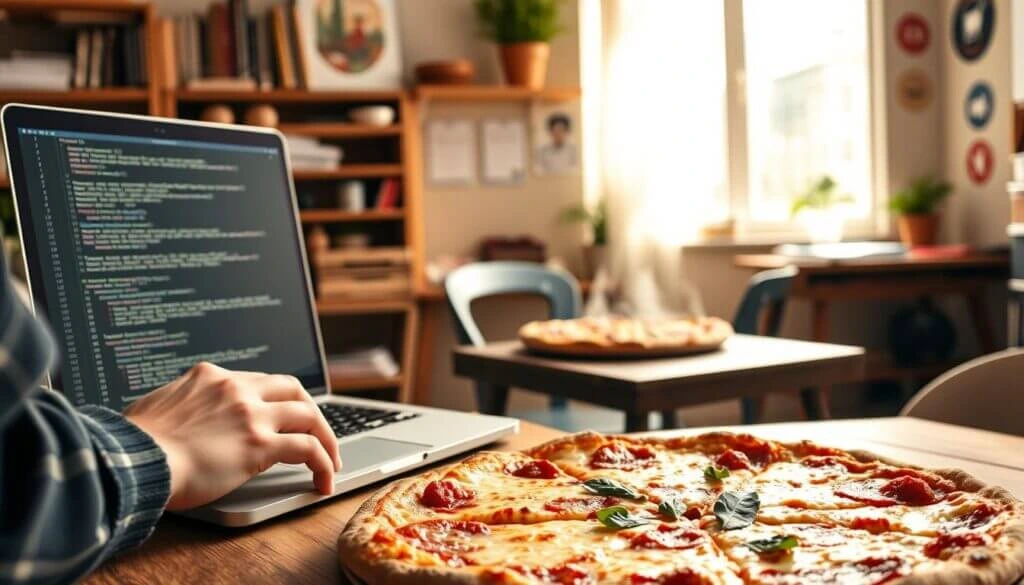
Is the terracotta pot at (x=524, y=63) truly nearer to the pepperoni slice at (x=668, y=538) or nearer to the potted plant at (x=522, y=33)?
the potted plant at (x=522, y=33)

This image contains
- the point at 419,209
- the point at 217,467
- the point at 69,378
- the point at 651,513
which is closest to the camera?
the point at 217,467

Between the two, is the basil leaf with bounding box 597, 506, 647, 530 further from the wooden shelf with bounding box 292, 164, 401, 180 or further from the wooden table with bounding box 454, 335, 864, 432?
the wooden shelf with bounding box 292, 164, 401, 180

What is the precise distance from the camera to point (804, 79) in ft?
16.4

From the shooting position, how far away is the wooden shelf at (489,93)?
14.2ft

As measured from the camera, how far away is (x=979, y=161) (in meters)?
4.63

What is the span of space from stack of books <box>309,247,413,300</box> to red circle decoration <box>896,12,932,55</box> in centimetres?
276

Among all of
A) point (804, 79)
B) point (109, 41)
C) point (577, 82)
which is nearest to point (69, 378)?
point (109, 41)

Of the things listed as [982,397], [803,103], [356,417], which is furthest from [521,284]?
[803,103]

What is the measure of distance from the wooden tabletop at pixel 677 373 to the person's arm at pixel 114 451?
996 millimetres

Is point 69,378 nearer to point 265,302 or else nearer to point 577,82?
point 265,302

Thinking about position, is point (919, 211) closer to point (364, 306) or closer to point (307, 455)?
point (364, 306)

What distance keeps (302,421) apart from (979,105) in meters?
4.64

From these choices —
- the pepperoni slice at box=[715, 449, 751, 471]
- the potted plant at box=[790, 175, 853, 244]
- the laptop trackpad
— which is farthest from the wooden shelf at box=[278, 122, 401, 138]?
the pepperoni slice at box=[715, 449, 751, 471]

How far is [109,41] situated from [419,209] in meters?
1.49
